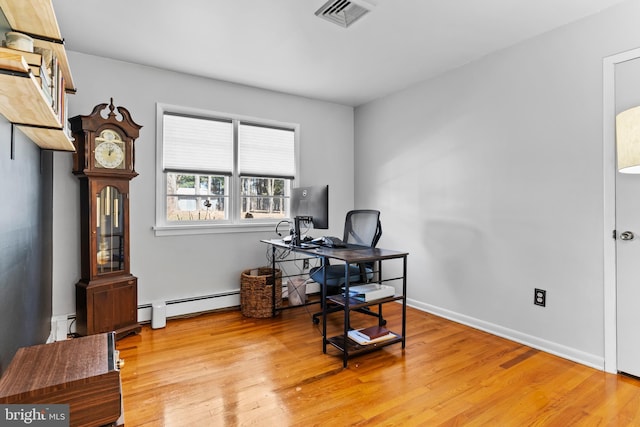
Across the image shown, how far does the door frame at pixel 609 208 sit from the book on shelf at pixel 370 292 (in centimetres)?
147

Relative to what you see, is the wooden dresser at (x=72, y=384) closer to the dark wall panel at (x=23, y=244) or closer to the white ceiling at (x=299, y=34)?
the dark wall panel at (x=23, y=244)

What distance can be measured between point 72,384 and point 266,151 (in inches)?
124

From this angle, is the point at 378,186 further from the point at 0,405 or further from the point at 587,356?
the point at 0,405

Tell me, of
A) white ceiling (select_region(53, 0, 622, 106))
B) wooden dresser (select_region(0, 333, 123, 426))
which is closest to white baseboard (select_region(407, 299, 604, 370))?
white ceiling (select_region(53, 0, 622, 106))

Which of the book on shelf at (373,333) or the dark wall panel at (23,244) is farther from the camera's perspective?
the book on shelf at (373,333)

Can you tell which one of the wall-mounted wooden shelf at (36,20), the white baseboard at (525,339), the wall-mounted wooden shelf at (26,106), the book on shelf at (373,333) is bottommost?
the white baseboard at (525,339)

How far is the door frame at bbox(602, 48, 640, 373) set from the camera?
2330mm

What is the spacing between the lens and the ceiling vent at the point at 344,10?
2.30m

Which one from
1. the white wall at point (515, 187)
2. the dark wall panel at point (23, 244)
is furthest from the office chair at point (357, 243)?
the dark wall panel at point (23, 244)

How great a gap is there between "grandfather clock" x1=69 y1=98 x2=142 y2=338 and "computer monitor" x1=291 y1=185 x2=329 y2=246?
58.0 inches

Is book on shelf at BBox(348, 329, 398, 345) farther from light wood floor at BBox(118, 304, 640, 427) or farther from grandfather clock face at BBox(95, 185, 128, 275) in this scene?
grandfather clock face at BBox(95, 185, 128, 275)

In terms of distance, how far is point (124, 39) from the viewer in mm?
2783

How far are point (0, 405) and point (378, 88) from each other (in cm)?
392

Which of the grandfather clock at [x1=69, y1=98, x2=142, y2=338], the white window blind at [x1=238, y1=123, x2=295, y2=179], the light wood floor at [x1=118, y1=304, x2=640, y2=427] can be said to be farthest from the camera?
the white window blind at [x1=238, y1=123, x2=295, y2=179]
